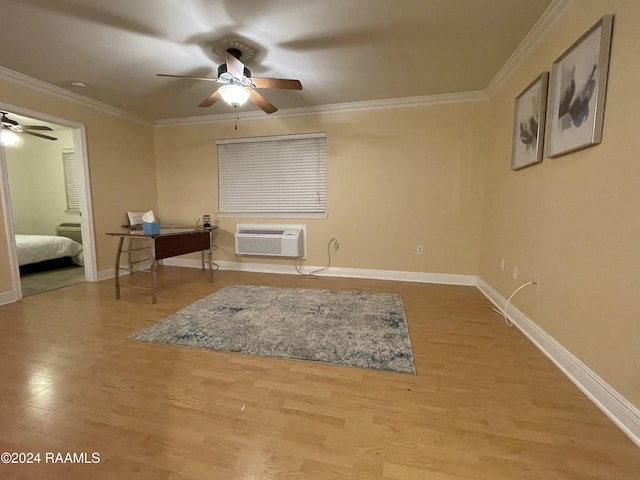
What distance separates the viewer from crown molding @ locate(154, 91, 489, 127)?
3.33 m

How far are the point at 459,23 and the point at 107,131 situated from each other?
4326mm

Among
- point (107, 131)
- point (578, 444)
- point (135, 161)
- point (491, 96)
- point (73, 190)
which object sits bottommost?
point (578, 444)

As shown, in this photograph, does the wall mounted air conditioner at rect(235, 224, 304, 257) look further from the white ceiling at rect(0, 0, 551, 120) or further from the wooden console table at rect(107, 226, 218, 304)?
the white ceiling at rect(0, 0, 551, 120)

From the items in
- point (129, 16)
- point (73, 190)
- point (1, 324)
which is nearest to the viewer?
point (129, 16)

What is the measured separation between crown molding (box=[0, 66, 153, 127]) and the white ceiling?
93 millimetres

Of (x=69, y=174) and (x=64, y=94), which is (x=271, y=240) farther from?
(x=69, y=174)

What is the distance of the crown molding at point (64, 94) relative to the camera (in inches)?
109

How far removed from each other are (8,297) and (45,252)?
4.64ft

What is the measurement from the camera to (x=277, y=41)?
226 centimetres

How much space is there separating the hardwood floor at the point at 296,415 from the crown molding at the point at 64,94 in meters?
2.62

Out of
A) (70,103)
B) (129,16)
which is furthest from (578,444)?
(70,103)

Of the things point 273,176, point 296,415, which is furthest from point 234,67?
point 296,415

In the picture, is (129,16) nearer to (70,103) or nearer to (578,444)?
(70,103)

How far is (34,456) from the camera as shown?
1103 mm
